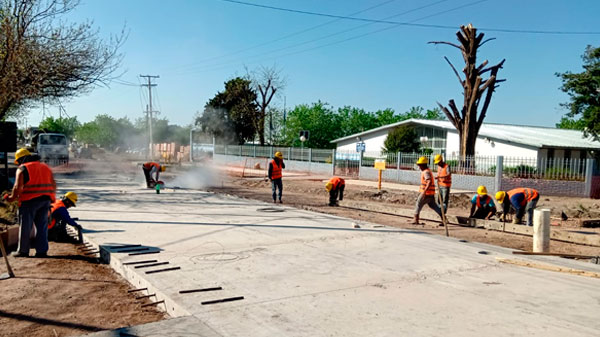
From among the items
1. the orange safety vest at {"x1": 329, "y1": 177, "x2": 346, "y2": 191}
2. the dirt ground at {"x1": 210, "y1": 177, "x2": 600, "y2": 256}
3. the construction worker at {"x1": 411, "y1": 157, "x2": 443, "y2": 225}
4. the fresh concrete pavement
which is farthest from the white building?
the fresh concrete pavement

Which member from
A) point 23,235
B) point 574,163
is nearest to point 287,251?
point 23,235

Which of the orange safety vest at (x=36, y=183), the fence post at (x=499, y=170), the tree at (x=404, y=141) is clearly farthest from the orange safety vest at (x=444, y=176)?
the tree at (x=404, y=141)

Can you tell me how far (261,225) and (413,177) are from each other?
15639mm

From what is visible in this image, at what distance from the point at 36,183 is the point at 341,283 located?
15.0 feet

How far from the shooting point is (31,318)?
176 inches

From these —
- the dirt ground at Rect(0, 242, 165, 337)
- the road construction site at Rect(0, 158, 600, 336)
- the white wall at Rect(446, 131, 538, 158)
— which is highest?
the white wall at Rect(446, 131, 538, 158)

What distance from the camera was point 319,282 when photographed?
5453 mm

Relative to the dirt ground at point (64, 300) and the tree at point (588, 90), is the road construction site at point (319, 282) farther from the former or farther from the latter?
the tree at point (588, 90)

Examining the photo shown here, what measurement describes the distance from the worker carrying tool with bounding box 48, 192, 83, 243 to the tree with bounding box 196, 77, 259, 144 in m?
38.8

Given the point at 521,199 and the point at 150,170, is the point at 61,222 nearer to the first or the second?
the point at 150,170

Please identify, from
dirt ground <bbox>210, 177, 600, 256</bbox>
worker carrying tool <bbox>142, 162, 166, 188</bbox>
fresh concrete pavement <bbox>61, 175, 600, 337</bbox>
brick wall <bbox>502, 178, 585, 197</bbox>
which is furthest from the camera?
brick wall <bbox>502, 178, 585, 197</bbox>

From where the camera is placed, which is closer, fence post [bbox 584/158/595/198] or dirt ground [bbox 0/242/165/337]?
dirt ground [bbox 0/242/165/337]

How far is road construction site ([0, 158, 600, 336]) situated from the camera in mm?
4160

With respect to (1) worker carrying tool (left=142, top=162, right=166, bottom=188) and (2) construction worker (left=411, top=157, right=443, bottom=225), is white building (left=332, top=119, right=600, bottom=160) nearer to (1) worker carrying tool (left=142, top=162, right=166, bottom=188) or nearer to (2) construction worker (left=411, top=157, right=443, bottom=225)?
(1) worker carrying tool (left=142, top=162, right=166, bottom=188)
